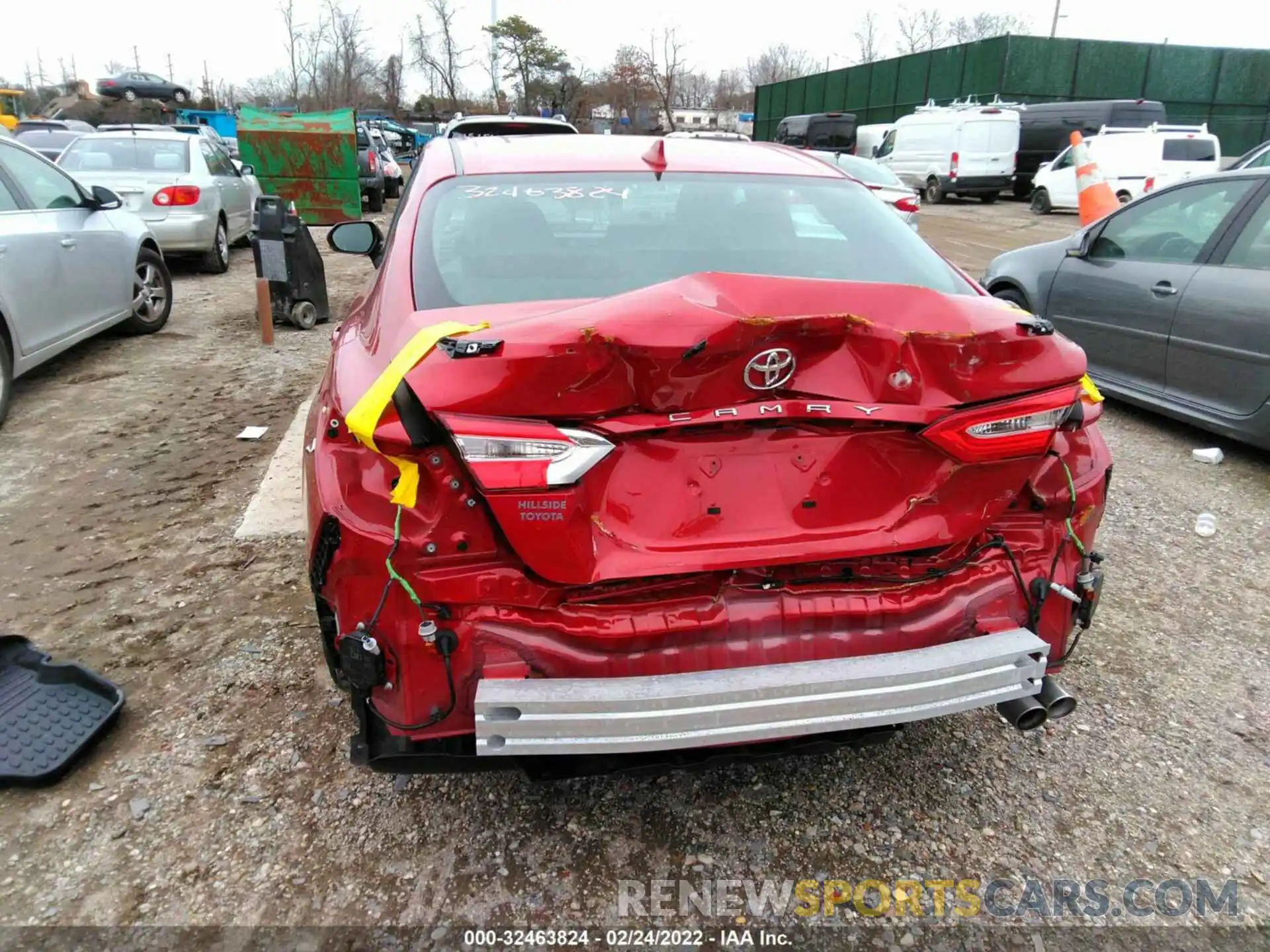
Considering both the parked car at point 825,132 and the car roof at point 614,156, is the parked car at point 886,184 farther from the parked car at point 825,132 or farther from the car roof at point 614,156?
the parked car at point 825,132

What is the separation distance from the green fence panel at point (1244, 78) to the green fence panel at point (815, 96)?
667 inches

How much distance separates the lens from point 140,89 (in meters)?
41.8

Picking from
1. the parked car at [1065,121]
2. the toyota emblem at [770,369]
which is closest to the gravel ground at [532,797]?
the toyota emblem at [770,369]

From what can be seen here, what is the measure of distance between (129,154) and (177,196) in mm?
1174

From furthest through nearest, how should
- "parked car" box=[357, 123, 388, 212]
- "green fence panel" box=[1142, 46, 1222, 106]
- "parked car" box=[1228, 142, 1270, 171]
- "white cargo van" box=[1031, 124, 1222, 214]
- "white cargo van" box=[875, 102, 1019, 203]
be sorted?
1. "green fence panel" box=[1142, 46, 1222, 106]
2. "white cargo van" box=[875, 102, 1019, 203]
3. "white cargo van" box=[1031, 124, 1222, 214]
4. "parked car" box=[357, 123, 388, 212]
5. "parked car" box=[1228, 142, 1270, 171]

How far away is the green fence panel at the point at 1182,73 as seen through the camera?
33969 mm

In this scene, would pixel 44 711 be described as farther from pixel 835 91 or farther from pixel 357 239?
pixel 835 91

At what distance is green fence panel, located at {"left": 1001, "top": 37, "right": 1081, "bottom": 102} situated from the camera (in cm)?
3262

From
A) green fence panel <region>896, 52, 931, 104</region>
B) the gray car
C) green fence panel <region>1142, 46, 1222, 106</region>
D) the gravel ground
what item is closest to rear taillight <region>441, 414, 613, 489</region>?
the gravel ground

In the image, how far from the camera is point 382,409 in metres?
1.83

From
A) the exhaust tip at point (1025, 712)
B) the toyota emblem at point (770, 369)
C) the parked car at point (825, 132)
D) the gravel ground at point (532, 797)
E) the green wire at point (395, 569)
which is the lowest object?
the gravel ground at point (532, 797)

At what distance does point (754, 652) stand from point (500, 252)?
55.9 inches

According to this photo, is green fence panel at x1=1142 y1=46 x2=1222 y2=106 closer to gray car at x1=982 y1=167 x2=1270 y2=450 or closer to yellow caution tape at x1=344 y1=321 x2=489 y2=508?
gray car at x1=982 y1=167 x2=1270 y2=450

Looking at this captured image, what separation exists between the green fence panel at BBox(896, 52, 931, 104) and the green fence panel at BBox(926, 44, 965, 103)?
320 millimetres
